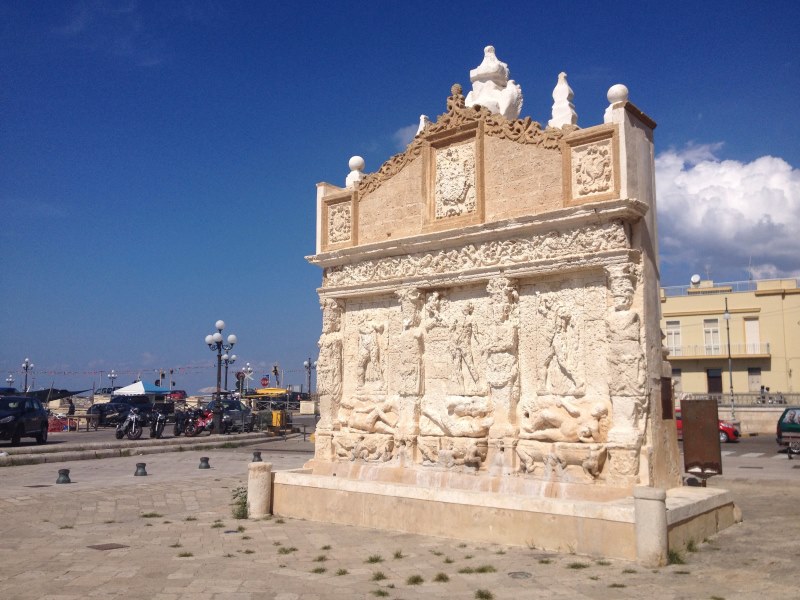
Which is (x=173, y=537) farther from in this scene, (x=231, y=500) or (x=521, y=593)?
(x=521, y=593)

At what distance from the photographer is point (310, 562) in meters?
7.68

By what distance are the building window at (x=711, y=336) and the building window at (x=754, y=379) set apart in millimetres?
2047

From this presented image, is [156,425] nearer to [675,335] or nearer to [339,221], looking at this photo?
[339,221]

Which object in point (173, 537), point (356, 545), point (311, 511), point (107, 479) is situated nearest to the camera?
point (356, 545)

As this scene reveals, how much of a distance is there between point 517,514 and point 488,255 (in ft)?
11.7

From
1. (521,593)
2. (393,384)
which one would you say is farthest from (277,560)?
(393,384)

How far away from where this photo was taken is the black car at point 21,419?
70.3 ft

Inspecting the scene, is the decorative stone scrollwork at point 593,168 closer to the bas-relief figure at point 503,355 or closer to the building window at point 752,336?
the bas-relief figure at point 503,355

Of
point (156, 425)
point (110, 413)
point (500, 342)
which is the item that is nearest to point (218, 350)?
point (156, 425)

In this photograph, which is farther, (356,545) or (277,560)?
(356,545)

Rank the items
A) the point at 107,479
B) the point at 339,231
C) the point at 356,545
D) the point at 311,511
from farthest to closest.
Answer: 1. the point at 107,479
2. the point at 339,231
3. the point at 311,511
4. the point at 356,545

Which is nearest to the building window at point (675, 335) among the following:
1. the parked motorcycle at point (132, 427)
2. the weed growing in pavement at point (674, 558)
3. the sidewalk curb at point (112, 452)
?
the sidewalk curb at point (112, 452)

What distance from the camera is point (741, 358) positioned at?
3869 cm

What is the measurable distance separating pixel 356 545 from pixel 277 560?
108cm
